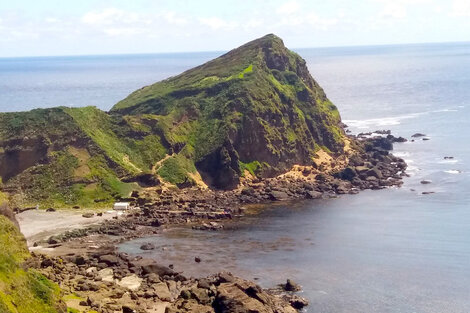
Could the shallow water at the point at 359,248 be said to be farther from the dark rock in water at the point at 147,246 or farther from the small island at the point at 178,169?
the small island at the point at 178,169

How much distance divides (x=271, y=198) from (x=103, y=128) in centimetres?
4117

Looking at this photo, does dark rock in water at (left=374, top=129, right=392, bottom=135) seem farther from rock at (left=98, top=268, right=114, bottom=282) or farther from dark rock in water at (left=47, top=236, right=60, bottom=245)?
rock at (left=98, top=268, right=114, bottom=282)

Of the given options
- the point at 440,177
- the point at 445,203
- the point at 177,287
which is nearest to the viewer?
the point at 177,287

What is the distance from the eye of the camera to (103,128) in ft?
396

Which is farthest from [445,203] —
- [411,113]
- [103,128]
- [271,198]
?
[411,113]

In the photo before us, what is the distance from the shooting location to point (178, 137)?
122875 mm

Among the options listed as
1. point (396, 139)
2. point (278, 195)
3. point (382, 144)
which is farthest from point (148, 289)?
point (396, 139)

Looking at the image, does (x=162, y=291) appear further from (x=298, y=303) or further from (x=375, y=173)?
(x=375, y=173)

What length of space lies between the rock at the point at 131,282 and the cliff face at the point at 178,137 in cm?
3416

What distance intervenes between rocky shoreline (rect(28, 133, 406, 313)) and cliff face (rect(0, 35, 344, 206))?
19.2ft

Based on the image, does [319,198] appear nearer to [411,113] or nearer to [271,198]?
[271,198]

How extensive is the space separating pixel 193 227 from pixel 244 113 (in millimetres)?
43605

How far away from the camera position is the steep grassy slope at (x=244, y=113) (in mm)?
119000

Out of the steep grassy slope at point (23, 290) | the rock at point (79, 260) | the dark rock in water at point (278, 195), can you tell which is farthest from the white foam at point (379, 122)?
the steep grassy slope at point (23, 290)
